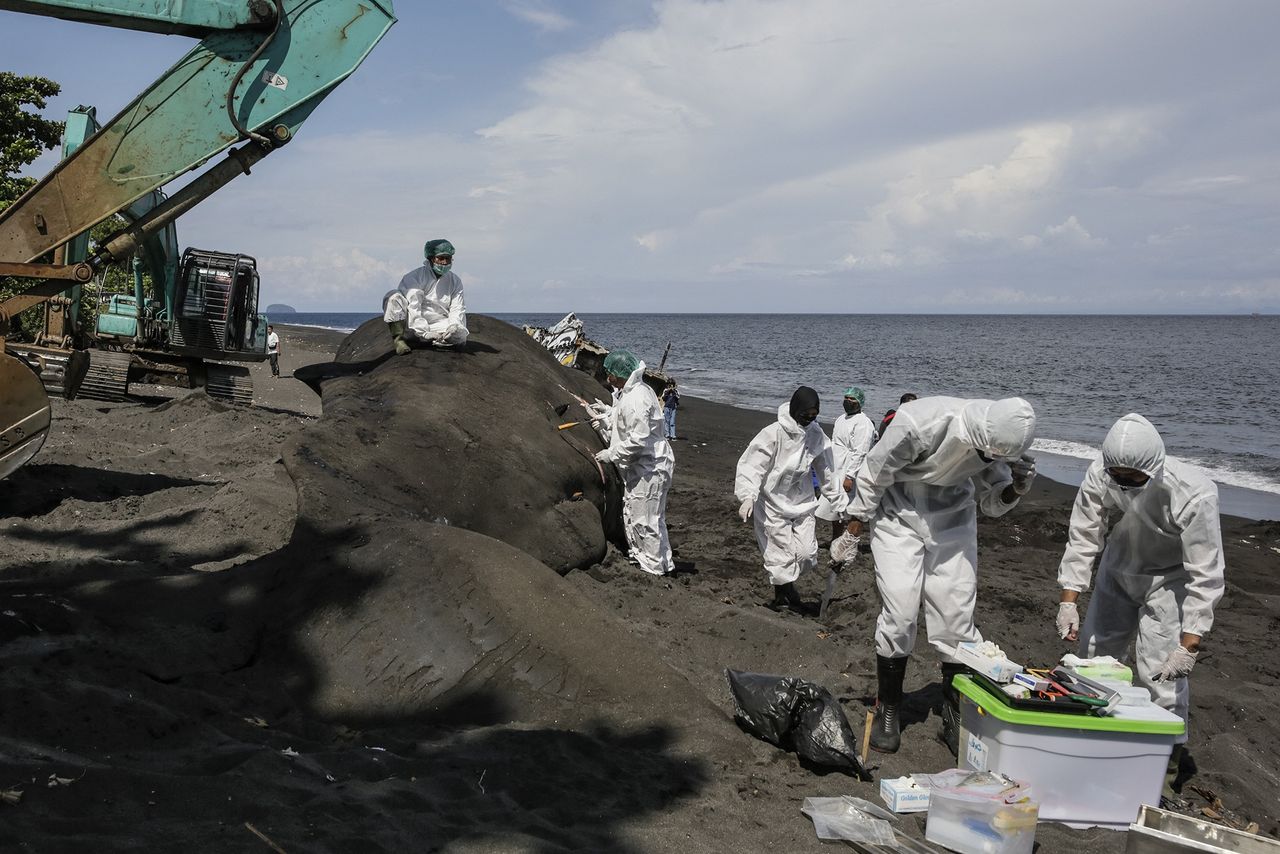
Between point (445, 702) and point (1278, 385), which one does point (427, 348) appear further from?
point (1278, 385)

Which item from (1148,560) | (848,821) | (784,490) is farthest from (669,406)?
(848,821)

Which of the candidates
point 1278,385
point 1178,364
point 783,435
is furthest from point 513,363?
point 1178,364

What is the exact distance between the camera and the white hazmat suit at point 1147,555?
14.9 ft

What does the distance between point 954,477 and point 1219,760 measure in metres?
2.03

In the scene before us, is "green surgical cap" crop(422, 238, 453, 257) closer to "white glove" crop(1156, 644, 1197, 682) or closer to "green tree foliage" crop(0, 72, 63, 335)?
"white glove" crop(1156, 644, 1197, 682)

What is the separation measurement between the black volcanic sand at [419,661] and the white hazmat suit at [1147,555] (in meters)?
0.81

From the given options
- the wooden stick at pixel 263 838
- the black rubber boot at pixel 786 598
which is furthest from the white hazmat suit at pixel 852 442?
the wooden stick at pixel 263 838

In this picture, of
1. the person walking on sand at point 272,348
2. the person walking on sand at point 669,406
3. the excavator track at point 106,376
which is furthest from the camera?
the person walking on sand at point 669,406

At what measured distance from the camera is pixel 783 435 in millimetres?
7723

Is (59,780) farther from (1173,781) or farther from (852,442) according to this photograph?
(852,442)

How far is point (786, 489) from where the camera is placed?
780 centimetres

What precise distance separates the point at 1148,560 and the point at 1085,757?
3.99ft

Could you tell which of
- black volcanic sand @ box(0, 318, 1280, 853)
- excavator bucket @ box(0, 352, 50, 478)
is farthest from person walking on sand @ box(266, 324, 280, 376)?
excavator bucket @ box(0, 352, 50, 478)

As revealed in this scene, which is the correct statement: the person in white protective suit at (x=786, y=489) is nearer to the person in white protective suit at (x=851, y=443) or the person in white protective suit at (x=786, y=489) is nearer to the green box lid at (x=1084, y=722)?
the person in white protective suit at (x=851, y=443)
